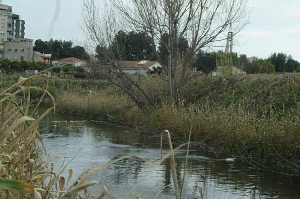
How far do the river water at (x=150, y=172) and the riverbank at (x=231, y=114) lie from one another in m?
0.58

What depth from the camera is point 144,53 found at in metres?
23.5

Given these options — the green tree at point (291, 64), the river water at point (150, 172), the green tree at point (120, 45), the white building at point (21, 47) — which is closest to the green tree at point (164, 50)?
the green tree at point (120, 45)

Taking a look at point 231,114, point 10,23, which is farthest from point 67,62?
point 231,114

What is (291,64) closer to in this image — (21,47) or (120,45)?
(120,45)

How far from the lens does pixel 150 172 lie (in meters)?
10.8

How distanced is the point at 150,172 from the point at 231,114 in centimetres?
458

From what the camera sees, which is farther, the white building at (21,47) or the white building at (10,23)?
the white building at (21,47)

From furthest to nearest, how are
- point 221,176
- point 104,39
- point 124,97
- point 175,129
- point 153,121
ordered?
point 124,97 → point 104,39 → point 153,121 → point 175,129 → point 221,176

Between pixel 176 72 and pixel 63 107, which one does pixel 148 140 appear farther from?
pixel 63 107

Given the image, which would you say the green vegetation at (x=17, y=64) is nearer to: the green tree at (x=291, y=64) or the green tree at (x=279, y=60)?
the green tree at (x=291, y=64)

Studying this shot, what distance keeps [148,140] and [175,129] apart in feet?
3.14

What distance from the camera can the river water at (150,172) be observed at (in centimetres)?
873

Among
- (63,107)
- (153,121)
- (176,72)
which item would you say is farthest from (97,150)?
(63,107)

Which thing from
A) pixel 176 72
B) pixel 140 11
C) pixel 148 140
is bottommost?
pixel 148 140
